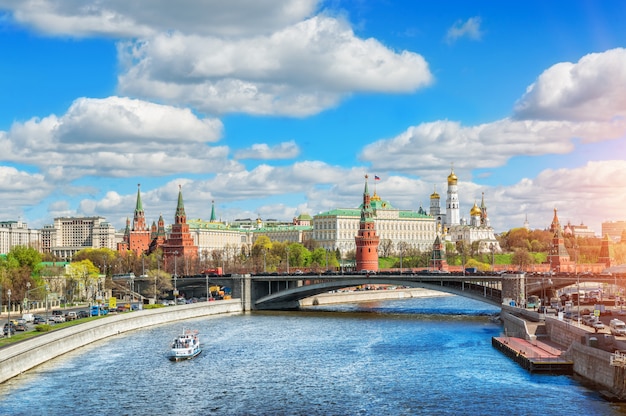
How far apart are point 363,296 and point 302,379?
267 feet

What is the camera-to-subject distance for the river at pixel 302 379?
1786 inches

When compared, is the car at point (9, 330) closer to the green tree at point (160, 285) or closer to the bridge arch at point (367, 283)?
the bridge arch at point (367, 283)

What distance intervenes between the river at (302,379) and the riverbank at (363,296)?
40947 mm

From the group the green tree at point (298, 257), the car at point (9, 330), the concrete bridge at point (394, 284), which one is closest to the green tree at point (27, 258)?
the concrete bridge at point (394, 284)

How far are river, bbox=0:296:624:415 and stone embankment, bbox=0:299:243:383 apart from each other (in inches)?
30.3

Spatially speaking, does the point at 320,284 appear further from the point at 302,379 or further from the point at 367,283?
the point at 302,379

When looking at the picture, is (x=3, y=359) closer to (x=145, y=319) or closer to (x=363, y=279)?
(x=145, y=319)

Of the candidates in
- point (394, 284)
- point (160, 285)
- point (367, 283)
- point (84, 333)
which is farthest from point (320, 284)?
point (84, 333)

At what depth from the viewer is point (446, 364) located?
195ft

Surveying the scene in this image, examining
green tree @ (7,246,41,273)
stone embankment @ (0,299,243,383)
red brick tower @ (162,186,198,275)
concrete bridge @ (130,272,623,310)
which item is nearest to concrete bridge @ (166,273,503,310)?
concrete bridge @ (130,272,623,310)

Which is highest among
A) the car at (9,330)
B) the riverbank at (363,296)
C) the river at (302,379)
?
the car at (9,330)

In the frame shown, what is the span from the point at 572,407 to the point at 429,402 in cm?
710

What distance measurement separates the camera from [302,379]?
5438 centimetres

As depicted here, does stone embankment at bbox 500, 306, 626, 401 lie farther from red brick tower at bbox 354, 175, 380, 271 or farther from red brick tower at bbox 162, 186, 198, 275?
red brick tower at bbox 162, 186, 198, 275
